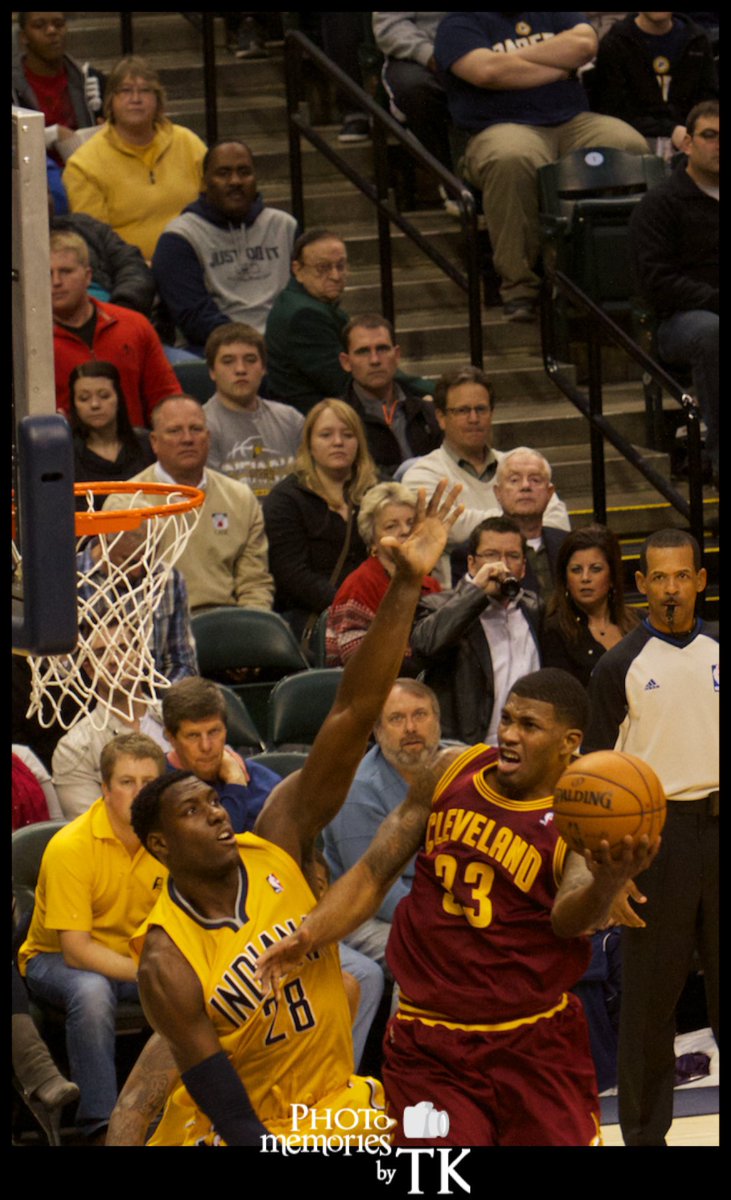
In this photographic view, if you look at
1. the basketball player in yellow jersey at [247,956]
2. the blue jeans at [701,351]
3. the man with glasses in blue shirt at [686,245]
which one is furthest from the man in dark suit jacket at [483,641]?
the basketball player in yellow jersey at [247,956]

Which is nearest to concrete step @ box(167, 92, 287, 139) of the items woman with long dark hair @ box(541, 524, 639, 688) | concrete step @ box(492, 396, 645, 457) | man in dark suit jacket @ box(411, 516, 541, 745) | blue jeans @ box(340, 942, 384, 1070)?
concrete step @ box(492, 396, 645, 457)

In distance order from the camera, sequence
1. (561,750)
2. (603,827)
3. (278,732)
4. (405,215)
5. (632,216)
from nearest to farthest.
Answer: (603,827)
(561,750)
(278,732)
(632,216)
(405,215)

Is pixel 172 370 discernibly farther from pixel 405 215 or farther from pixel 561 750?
pixel 561 750

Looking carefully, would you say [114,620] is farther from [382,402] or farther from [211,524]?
[382,402]

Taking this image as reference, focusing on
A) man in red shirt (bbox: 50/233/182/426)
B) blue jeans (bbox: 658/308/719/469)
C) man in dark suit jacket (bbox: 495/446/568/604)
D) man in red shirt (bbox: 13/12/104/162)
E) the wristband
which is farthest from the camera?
man in red shirt (bbox: 13/12/104/162)

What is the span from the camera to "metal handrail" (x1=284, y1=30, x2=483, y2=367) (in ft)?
28.3

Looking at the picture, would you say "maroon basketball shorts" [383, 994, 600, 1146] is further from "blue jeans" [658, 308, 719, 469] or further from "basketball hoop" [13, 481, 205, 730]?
"blue jeans" [658, 308, 719, 469]

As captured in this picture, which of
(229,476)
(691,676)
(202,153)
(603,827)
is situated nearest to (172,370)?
(229,476)

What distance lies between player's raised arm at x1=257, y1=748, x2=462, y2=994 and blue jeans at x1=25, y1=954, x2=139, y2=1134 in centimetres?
137

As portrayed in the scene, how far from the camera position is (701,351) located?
8.27 meters

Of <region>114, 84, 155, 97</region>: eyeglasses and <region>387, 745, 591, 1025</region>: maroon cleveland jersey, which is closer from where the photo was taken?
<region>387, 745, 591, 1025</region>: maroon cleveland jersey

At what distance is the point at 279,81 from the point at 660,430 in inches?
127

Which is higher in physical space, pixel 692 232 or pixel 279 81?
pixel 279 81

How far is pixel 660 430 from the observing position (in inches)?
348
